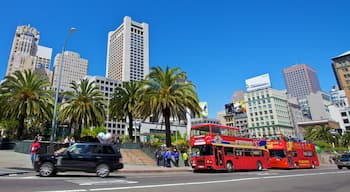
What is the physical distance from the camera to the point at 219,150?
2030 cm

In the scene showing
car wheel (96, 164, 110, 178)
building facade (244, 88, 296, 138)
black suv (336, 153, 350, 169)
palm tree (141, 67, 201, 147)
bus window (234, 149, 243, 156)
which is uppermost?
building facade (244, 88, 296, 138)

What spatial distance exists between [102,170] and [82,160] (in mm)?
1184

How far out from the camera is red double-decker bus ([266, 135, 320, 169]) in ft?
90.5

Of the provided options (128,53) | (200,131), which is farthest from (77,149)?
(128,53)

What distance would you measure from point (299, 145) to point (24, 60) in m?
201

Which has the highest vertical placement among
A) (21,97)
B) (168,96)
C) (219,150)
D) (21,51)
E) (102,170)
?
(21,51)

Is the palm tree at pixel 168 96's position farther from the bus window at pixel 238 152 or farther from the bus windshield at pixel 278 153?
the bus windshield at pixel 278 153

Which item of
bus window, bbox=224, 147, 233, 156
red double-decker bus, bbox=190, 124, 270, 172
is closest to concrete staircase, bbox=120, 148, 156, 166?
red double-decker bus, bbox=190, 124, 270, 172

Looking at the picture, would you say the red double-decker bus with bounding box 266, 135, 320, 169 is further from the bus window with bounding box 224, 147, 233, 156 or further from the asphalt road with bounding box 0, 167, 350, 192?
the asphalt road with bounding box 0, 167, 350, 192

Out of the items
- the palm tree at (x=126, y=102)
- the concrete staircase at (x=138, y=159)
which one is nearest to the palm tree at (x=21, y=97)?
the palm tree at (x=126, y=102)

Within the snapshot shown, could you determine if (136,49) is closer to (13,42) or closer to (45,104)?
(13,42)

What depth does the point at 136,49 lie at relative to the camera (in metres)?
181

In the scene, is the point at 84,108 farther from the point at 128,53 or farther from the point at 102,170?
the point at 128,53

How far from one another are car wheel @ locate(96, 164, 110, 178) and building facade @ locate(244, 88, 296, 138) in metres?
122
